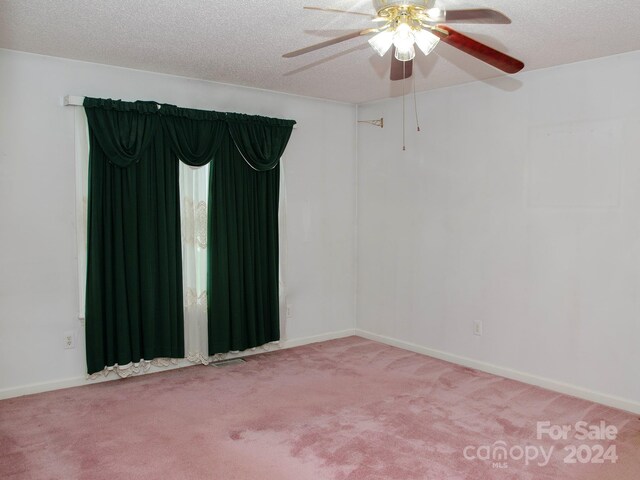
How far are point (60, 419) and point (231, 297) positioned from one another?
160 cm

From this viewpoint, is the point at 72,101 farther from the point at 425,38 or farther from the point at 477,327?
the point at 477,327

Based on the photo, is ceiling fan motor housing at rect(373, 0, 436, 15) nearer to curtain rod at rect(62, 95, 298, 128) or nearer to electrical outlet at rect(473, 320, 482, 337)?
curtain rod at rect(62, 95, 298, 128)

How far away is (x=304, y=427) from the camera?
319 cm

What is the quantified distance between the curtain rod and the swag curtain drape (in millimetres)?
54

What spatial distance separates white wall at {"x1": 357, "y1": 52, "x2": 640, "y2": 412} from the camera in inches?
138

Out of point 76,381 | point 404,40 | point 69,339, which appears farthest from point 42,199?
point 404,40

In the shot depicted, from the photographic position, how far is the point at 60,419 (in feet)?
10.7

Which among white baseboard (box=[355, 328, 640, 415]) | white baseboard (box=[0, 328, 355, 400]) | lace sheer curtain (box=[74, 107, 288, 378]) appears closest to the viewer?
white baseboard (box=[355, 328, 640, 415])

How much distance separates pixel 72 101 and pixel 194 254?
143cm

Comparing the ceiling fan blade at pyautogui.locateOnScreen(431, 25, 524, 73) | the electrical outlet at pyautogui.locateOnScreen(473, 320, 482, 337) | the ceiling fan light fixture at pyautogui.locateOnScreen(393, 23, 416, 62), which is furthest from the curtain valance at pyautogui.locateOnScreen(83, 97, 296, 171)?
the ceiling fan blade at pyautogui.locateOnScreen(431, 25, 524, 73)

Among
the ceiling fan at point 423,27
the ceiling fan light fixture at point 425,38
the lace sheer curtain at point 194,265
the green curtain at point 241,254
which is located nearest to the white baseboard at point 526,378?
the green curtain at point 241,254

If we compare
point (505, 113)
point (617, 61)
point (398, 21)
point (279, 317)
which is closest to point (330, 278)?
point (279, 317)

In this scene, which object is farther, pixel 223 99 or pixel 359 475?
pixel 223 99

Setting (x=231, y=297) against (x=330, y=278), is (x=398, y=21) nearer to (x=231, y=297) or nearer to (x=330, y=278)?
(x=231, y=297)
